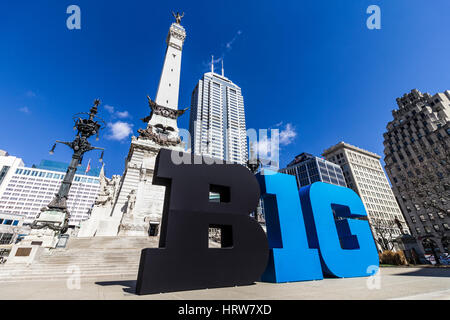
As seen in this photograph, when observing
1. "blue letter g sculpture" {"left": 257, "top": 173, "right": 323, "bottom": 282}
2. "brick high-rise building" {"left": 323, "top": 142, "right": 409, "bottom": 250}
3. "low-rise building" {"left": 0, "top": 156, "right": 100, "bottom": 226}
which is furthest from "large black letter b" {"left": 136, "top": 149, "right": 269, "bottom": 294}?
"low-rise building" {"left": 0, "top": 156, "right": 100, "bottom": 226}

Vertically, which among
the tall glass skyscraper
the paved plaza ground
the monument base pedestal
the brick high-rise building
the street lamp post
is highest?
the tall glass skyscraper

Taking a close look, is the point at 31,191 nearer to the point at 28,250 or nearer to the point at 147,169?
the point at 147,169

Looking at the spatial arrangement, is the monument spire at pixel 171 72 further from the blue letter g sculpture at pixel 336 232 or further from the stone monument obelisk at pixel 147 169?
the blue letter g sculpture at pixel 336 232

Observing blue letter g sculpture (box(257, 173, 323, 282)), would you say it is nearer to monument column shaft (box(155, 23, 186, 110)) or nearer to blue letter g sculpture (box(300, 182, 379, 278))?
blue letter g sculpture (box(300, 182, 379, 278))

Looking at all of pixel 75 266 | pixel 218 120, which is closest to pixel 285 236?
pixel 75 266

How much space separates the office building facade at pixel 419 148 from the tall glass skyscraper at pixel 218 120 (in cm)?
6131

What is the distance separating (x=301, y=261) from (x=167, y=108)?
35.2 metres

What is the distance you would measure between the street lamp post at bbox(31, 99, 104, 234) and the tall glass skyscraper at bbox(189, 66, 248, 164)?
2872 inches

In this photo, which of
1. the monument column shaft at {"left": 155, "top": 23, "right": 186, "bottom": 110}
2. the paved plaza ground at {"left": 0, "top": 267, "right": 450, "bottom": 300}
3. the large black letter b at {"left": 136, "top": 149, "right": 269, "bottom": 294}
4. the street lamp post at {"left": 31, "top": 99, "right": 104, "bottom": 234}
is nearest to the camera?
the paved plaza ground at {"left": 0, "top": 267, "right": 450, "bottom": 300}

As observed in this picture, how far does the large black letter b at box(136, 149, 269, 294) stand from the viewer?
5789 millimetres

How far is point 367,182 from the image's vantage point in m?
77.8

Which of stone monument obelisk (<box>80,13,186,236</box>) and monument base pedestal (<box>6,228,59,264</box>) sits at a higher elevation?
stone monument obelisk (<box>80,13,186,236</box>)

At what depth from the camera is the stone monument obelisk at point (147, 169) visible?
2386 cm
